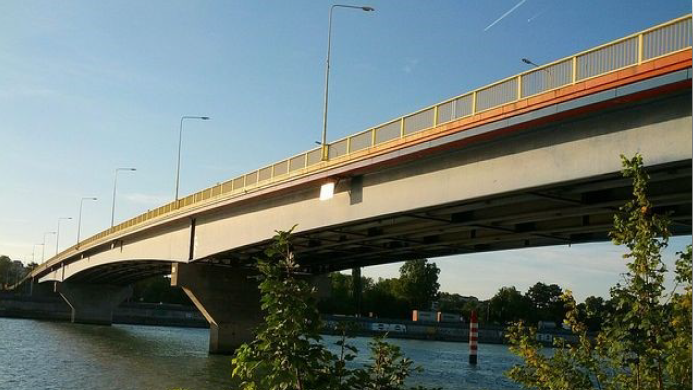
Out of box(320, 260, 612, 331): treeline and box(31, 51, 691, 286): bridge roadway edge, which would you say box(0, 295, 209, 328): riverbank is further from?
box(31, 51, 691, 286): bridge roadway edge

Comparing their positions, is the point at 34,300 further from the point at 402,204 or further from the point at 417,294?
the point at 402,204

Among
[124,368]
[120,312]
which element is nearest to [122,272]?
[120,312]

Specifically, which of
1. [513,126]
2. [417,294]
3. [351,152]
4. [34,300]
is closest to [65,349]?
[351,152]

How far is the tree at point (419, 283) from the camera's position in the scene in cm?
16775

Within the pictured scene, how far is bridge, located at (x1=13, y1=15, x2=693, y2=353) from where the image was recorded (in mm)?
18391

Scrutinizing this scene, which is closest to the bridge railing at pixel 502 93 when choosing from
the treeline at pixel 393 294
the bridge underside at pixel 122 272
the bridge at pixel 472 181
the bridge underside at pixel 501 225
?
the bridge at pixel 472 181

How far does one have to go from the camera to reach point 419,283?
566 ft

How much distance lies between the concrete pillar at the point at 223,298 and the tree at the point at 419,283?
11375 cm

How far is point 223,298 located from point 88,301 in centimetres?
5574

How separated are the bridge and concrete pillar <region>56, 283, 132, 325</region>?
5255cm

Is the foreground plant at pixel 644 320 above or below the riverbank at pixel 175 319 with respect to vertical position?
above

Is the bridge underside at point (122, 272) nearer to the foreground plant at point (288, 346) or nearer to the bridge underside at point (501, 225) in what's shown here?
the bridge underside at point (501, 225)

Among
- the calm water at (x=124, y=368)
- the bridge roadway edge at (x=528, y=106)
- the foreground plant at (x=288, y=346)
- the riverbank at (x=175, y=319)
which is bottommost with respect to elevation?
the riverbank at (x=175, y=319)

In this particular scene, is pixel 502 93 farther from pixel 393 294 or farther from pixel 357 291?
pixel 393 294
